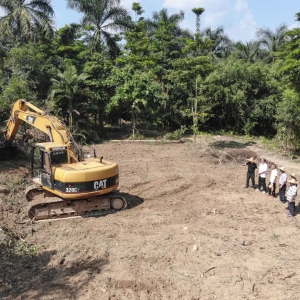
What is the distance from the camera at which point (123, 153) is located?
19594mm

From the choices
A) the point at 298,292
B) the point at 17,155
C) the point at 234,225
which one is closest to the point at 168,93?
the point at 17,155

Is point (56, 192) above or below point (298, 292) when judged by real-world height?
above

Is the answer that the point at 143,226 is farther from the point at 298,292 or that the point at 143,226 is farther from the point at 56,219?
the point at 298,292

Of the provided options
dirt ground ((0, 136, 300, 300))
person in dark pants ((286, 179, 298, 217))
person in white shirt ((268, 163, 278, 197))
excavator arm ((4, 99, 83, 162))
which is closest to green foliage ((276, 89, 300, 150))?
dirt ground ((0, 136, 300, 300))

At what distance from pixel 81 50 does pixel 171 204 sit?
20621 millimetres

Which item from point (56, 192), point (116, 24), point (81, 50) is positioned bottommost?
point (56, 192)

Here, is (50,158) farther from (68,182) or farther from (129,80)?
(129,80)

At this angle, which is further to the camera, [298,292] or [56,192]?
[56,192]

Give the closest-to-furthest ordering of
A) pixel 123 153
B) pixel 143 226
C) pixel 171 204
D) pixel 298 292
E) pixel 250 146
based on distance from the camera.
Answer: pixel 298 292
pixel 143 226
pixel 171 204
pixel 123 153
pixel 250 146

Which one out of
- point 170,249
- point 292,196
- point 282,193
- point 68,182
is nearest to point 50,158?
point 68,182

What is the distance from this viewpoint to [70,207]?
35.0 feet

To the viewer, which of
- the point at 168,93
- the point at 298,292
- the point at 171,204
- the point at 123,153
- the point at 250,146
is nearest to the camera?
the point at 298,292

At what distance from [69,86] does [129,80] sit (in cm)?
424

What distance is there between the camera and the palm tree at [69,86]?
21828mm
